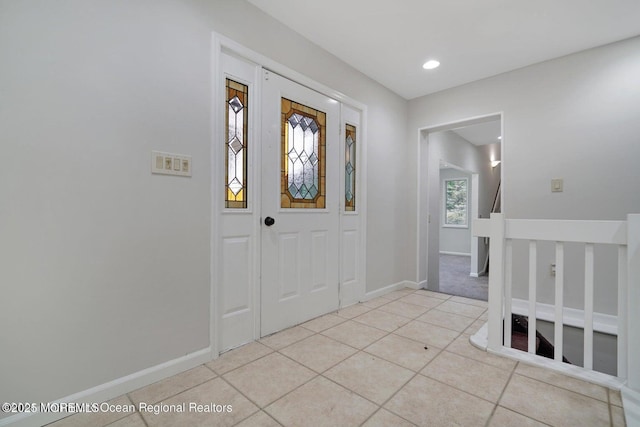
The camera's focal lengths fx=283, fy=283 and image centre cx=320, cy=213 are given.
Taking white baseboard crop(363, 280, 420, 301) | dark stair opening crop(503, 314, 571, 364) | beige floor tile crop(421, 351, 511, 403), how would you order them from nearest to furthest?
beige floor tile crop(421, 351, 511, 403), dark stair opening crop(503, 314, 571, 364), white baseboard crop(363, 280, 420, 301)

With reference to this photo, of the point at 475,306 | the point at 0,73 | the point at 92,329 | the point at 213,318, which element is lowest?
the point at 475,306

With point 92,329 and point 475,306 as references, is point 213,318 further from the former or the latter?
point 475,306

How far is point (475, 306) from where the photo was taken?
9.85 feet

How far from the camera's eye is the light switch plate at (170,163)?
1.62m

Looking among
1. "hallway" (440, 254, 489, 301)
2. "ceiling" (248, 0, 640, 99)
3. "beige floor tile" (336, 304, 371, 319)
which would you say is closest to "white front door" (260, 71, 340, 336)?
"beige floor tile" (336, 304, 371, 319)

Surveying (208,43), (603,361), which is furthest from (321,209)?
(603,361)

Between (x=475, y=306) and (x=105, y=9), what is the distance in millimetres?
3757

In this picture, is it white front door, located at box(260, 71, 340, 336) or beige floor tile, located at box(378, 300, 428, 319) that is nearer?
white front door, located at box(260, 71, 340, 336)

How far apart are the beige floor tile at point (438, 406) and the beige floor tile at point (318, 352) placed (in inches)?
18.8

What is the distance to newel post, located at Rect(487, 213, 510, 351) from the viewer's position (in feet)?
6.45

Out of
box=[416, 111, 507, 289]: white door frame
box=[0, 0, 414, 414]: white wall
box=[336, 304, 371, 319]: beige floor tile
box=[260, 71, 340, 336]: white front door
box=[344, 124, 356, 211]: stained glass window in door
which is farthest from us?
box=[416, 111, 507, 289]: white door frame

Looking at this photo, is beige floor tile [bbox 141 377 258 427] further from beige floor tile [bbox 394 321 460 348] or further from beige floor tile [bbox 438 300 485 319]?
beige floor tile [bbox 438 300 485 319]

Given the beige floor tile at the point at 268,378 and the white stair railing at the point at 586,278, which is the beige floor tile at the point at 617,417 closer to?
the white stair railing at the point at 586,278

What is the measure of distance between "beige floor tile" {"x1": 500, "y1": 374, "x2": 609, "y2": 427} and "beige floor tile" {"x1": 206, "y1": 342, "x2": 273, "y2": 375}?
4.74ft
